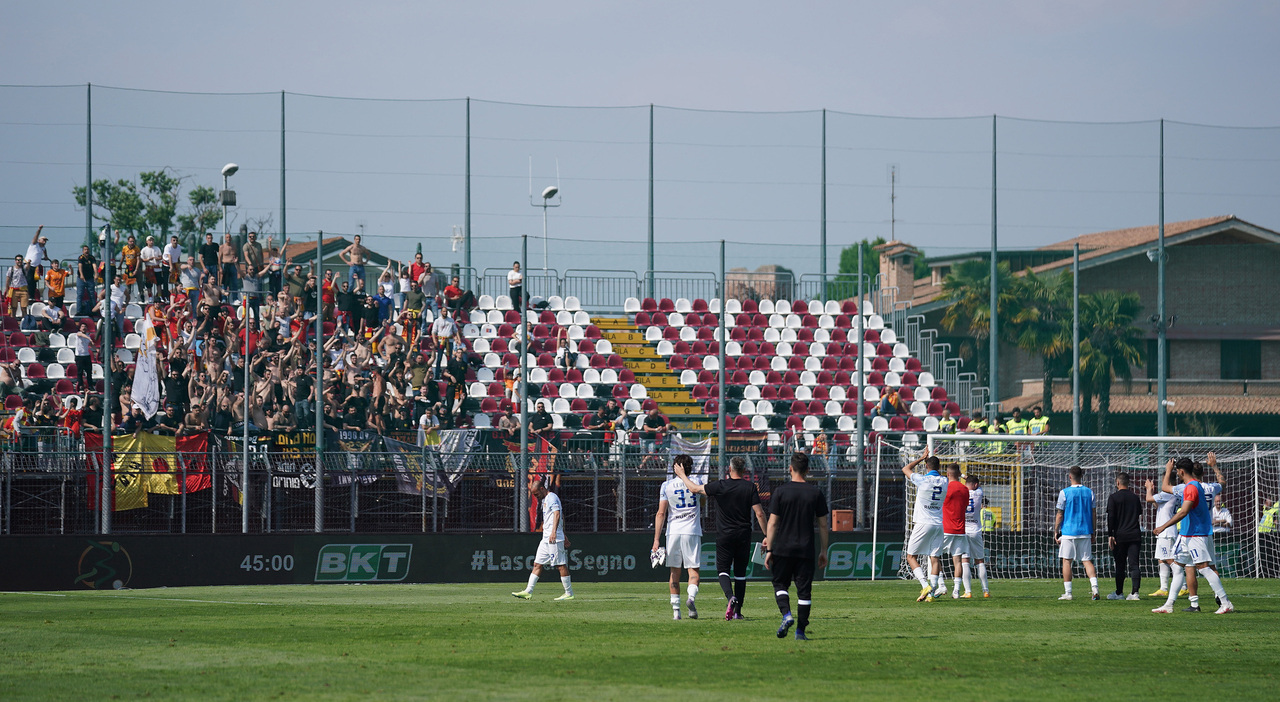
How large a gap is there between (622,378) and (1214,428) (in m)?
18.4

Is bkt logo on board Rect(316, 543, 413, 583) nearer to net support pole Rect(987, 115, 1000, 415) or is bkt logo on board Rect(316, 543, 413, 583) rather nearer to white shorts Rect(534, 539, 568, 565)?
white shorts Rect(534, 539, 568, 565)

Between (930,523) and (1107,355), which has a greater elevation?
(1107,355)

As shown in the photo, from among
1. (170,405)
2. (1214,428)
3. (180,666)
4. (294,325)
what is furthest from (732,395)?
(180,666)

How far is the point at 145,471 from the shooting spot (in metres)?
23.9

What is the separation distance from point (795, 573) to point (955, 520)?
22.5ft

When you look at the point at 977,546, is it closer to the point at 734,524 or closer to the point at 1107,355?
the point at 734,524

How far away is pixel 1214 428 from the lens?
39.9 meters

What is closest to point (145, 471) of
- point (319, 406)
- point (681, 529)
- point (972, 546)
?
point (319, 406)

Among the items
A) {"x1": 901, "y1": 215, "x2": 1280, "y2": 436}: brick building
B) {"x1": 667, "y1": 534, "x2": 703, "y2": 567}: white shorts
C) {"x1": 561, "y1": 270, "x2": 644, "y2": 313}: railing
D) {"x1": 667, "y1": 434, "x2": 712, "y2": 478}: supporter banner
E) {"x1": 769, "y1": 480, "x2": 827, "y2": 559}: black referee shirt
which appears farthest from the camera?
{"x1": 901, "y1": 215, "x2": 1280, "y2": 436}: brick building

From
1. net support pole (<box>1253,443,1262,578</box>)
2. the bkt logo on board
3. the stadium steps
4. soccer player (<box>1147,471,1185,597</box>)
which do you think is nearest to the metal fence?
the bkt logo on board

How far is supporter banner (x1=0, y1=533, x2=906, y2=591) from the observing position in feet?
76.6

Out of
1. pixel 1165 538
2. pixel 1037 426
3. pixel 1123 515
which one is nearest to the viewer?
pixel 1165 538

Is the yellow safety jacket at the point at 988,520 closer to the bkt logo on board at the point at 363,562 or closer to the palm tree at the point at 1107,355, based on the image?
the bkt logo on board at the point at 363,562

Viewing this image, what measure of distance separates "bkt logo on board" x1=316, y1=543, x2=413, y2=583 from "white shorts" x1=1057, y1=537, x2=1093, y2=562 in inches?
460
